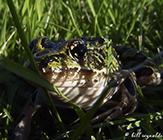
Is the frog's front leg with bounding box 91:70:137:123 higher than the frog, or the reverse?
the frog

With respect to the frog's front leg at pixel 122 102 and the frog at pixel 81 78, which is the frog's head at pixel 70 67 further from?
the frog's front leg at pixel 122 102

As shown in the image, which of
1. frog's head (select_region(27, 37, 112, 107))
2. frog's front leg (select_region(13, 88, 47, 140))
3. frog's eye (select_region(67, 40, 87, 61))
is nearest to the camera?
frog's head (select_region(27, 37, 112, 107))

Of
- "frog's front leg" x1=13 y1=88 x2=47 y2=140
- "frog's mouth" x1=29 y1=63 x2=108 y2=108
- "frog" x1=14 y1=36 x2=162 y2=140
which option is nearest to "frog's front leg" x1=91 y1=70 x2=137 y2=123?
"frog" x1=14 y1=36 x2=162 y2=140

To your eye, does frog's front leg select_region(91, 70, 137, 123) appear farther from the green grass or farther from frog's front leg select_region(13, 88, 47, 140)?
frog's front leg select_region(13, 88, 47, 140)

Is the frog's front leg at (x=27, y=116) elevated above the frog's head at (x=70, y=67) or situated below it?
below

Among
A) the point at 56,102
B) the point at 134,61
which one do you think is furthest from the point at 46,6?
the point at 56,102

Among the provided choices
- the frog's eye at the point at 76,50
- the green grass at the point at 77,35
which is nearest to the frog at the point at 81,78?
the frog's eye at the point at 76,50

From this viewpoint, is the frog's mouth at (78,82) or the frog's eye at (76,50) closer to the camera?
the frog's mouth at (78,82)
